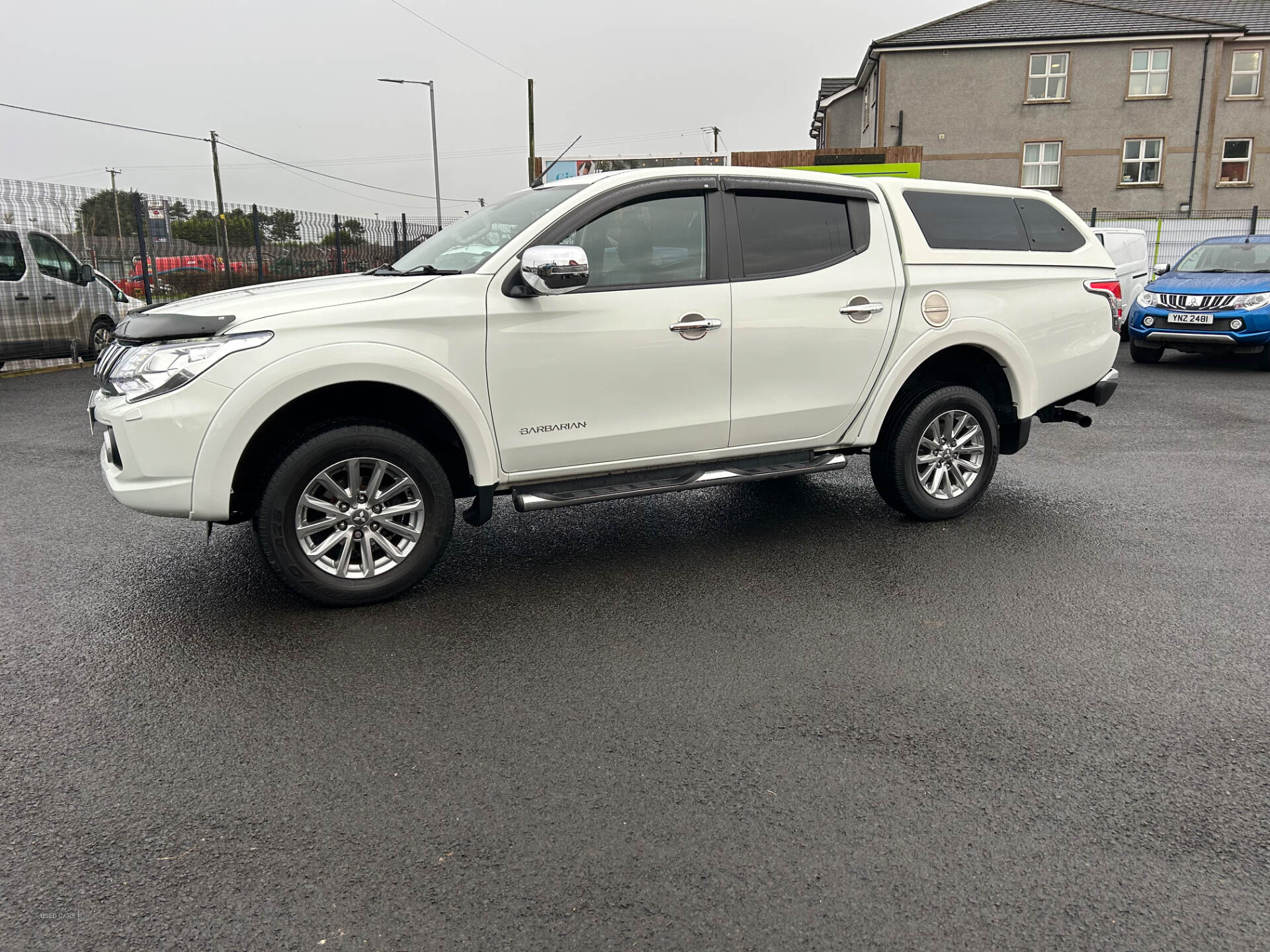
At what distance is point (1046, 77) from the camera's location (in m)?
33.8

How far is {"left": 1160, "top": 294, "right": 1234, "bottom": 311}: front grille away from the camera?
40.2 feet

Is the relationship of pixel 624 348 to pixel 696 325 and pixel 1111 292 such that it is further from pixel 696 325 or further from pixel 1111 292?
pixel 1111 292

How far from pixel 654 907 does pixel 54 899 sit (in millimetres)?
1510

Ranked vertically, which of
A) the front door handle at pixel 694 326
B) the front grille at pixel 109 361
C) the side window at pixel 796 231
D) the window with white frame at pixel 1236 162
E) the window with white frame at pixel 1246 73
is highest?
the window with white frame at pixel 1246 73

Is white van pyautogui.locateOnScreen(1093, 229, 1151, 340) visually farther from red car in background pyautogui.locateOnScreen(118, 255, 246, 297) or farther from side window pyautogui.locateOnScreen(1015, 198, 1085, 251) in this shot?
red car in background pyautogui.locateOnScreen(118, 255, 246, 297)

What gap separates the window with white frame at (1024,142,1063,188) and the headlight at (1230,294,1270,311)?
24511 mm

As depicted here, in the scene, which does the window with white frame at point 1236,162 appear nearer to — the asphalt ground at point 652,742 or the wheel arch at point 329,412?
the asphalt ground at point 652,742

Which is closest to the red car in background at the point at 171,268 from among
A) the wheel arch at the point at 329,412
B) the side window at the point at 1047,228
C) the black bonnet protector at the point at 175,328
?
the black bonnet protector at the point at 175,328

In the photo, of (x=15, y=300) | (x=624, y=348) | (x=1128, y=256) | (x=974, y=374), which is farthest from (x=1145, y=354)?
(x=15, y=300)

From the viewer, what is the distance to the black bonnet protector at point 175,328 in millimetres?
3973

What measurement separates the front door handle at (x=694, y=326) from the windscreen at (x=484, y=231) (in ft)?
2.65

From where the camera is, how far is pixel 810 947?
2252 mm

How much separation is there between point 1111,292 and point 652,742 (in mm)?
4598

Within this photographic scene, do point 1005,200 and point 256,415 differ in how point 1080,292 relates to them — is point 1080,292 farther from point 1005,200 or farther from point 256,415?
point 256,415
